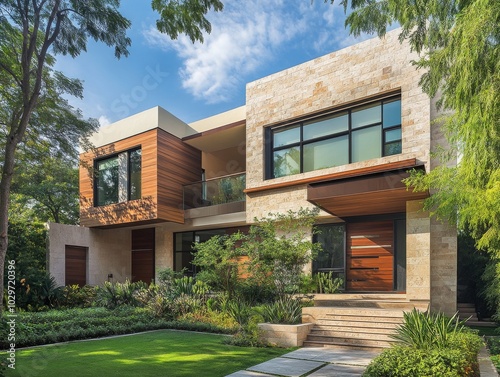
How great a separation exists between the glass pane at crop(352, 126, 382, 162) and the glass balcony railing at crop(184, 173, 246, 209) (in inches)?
185

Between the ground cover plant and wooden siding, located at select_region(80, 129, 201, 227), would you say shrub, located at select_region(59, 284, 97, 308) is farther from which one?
the ground cover plant

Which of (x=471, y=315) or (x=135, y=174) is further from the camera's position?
(x=135, y=174)

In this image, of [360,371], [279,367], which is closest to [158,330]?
[279,367]

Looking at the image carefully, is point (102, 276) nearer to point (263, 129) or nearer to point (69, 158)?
point (69, 158)

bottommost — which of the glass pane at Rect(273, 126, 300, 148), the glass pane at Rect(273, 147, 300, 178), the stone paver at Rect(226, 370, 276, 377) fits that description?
the stone paver at Rect(226, 370, 276, 377)

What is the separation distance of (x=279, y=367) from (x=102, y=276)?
14406 mm

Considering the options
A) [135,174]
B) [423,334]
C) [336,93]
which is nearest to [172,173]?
[135,174]

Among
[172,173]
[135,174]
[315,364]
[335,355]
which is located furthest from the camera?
[135,174]

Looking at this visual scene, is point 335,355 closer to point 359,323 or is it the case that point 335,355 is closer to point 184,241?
point 359,323

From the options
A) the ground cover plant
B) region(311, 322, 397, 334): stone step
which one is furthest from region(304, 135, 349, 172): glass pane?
the ground cover plant

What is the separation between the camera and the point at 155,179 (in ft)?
52.6

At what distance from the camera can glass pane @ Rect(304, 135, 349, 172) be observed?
12.8m

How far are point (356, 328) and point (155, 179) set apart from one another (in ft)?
33.1

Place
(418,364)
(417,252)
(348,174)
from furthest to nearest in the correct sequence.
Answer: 1. (348,174)
2. (417,252)
3. (418,364)
